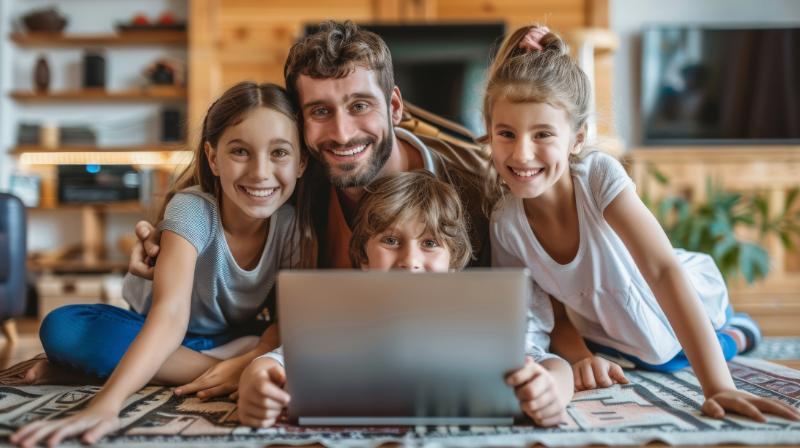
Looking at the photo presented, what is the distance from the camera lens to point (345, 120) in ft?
4.56

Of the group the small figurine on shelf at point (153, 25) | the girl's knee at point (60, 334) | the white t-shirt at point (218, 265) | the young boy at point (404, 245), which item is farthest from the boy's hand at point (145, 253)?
the small figurine on shelf at point (153, 25)

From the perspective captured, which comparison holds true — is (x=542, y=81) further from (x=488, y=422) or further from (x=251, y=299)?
(x=251, y=299)

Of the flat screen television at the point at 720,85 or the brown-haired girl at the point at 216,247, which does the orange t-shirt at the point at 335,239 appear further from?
the flat screen television at the point at 720,85

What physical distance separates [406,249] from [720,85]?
322cm

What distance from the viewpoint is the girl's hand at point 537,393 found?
3.12 feet

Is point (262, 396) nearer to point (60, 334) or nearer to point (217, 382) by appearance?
point (217, 382)

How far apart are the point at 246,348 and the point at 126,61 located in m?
3.17

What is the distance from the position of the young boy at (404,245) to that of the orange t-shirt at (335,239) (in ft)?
0.45

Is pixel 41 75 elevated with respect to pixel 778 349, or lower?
elevated

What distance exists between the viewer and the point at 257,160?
51.9 inches

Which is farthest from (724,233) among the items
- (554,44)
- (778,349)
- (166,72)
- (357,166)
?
(166,72)

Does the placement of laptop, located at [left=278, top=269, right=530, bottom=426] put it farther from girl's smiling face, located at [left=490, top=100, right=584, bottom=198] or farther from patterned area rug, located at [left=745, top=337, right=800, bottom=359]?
patterned area rug, located at [left=745, top=337, right=800, bottom=359]

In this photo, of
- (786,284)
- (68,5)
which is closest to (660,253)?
(786,284)

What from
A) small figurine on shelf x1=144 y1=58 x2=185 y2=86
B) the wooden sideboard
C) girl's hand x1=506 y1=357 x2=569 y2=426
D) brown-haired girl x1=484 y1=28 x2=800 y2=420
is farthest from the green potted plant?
small figurine on shelf x1=144 y1=58 x2=185 y2=86
